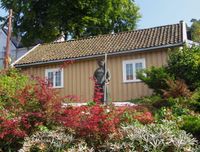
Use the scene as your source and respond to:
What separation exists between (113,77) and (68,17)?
16.2m

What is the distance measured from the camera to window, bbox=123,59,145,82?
22.5 metres

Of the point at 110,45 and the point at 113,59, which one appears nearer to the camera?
the point at 113,59

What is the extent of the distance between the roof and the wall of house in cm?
46

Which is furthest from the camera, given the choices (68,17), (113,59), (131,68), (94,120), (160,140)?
(68,17)

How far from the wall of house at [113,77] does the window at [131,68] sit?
228 mm

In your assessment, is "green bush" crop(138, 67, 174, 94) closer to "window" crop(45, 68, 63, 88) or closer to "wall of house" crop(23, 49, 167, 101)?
"wall of house" crop(23, 49, 167, 101)

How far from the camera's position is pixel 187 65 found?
682 inches

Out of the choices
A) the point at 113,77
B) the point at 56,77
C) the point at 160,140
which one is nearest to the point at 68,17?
the point at 56,77

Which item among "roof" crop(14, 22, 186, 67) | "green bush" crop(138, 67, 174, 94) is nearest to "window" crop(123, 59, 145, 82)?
"roof" crop(14, 22, 186, 67)

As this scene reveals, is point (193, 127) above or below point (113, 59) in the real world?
below

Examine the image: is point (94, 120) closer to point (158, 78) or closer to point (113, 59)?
point (158, 78)

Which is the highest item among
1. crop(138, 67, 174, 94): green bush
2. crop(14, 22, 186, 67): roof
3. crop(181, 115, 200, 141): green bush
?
crop(14, 22, 186, 67): roof

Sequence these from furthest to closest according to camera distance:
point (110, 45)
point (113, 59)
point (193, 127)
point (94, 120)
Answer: point (110, 45)
point (113, 59)
point (193, 127)
point (94, 120)

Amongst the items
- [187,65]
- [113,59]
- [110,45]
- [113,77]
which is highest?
[110,45]
